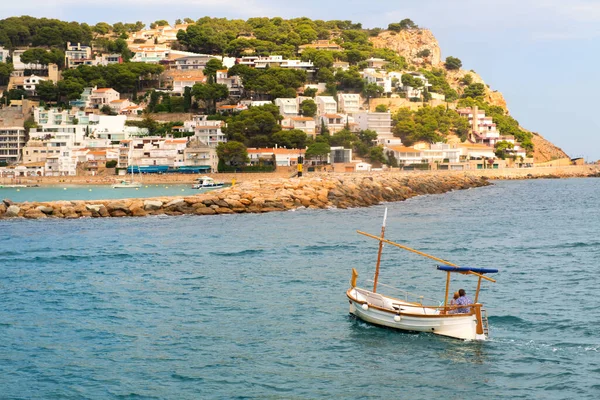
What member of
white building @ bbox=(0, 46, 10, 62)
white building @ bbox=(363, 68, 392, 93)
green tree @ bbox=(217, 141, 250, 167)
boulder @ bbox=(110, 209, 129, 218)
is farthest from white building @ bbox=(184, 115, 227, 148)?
boulder @ bbox=(110, 209, 129, 218)

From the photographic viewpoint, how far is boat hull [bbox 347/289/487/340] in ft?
60.2

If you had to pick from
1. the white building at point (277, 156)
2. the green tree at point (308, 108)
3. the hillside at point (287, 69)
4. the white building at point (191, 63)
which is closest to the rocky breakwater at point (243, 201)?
the white building at point (277, 156)

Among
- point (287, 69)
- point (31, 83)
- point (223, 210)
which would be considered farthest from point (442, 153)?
point (31, 83)

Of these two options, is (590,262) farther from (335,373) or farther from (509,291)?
(335,373)

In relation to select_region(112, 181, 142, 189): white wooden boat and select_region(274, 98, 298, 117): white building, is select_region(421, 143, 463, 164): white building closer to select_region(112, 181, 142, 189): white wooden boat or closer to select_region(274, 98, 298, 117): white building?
select_region(274, 98, 298, 117): white building

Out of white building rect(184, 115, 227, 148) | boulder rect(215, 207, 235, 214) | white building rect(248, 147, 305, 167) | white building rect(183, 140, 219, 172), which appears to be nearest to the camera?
boulder rect(215, 207, 235, 214)

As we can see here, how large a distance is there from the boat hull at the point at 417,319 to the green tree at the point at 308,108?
83816mm

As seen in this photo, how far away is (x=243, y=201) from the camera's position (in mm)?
48719

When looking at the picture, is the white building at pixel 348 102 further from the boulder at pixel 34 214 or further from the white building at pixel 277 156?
the boulder at pixel 34 214

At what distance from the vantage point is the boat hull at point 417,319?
18.4 m

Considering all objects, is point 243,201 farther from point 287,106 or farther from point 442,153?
point 442,153

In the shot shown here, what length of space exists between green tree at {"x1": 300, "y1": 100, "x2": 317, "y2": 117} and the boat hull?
3300 inches

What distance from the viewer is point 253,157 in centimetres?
8925

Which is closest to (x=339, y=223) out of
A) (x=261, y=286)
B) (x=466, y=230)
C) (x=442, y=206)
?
(x=466, y=230)
